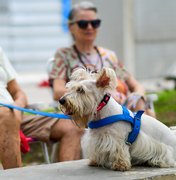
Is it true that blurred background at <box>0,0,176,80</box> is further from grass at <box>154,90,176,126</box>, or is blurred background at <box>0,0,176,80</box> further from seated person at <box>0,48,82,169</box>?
seated person at <box>0,48,82,169</box>

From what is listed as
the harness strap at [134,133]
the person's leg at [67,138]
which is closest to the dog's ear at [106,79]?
the harness strap at [134,133]

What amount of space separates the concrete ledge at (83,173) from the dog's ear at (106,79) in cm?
55

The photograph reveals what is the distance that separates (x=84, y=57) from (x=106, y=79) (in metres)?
1.84

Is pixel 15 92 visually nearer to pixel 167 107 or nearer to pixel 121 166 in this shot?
pixel 121 166

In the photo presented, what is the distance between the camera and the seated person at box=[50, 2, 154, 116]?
550cm

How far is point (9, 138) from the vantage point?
4426 mm

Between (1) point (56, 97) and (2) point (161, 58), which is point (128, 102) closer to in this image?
(1) point (56, 97)

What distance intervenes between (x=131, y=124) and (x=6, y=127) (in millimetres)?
970

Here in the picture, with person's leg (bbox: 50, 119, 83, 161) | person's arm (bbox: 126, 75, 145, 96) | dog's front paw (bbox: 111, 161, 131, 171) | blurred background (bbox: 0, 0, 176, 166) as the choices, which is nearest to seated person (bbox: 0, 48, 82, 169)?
person's leg (bbox: 50, 119, 83, 161)

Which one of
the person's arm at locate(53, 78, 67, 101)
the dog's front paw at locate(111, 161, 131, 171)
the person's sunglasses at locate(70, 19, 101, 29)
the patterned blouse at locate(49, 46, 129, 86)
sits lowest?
the dog's front paw at locate(111, 161, 131, 171)

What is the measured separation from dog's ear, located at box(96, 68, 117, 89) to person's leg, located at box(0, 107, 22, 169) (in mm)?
882

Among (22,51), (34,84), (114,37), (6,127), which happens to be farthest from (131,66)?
(6,127)

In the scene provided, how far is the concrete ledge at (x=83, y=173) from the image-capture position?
383 centimetres

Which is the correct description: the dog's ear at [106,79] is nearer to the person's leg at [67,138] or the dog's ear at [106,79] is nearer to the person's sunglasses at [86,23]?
the person's leg at [67,138]
